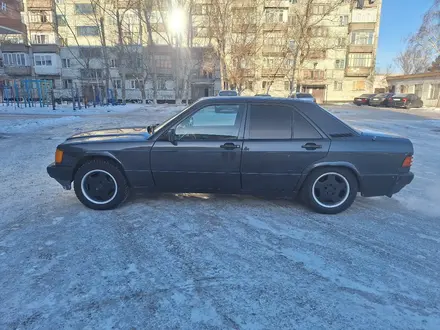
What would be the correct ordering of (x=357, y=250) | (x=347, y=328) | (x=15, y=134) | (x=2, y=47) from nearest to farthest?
1. (x=347, y=328)
2. (x=357, y=250)
3. (x=15, y=134)
4. (x=2, y=47)

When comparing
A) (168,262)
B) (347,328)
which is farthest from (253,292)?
(168,262)

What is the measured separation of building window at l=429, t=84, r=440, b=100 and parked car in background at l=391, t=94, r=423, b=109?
4.05 metres

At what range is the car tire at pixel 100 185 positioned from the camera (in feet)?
12.5

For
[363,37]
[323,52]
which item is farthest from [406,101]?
[363,37]

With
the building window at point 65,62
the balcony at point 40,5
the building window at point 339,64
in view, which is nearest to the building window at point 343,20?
the building window at point 339,64

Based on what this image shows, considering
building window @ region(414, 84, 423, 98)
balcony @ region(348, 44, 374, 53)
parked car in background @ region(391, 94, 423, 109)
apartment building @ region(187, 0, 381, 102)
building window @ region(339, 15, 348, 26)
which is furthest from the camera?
balcony @ region(348, 44, 374, 53)

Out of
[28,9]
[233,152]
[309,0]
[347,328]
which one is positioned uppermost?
[28,9]

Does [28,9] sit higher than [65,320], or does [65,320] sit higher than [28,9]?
[28,9]

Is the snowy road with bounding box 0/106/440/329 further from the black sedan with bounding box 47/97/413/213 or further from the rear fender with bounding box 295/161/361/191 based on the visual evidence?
the rear fender with bounding box 295/161/361/191

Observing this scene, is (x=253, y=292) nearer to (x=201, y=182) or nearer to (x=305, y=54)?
(x=201, y=182)

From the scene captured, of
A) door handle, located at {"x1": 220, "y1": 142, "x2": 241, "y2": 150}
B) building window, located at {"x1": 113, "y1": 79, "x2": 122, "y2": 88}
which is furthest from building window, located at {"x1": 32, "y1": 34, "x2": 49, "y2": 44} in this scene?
door handle, located at {"x1": 220, "y1": 142, "x2": 241, "y2": 150}

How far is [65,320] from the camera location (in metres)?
1.97

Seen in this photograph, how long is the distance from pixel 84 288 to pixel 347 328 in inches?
80.7

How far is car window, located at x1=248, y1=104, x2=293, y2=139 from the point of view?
3.65 meters
